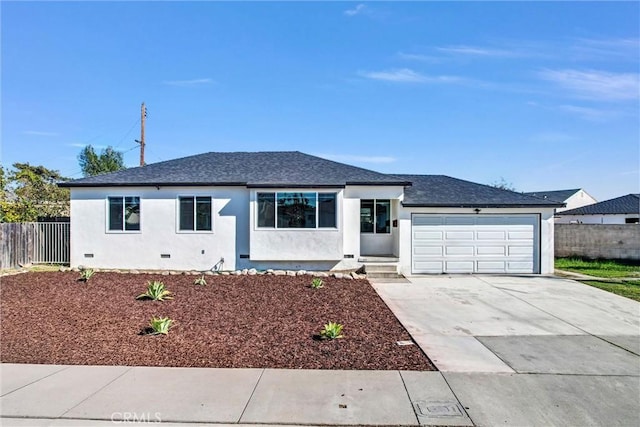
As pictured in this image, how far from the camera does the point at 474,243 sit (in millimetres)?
13555

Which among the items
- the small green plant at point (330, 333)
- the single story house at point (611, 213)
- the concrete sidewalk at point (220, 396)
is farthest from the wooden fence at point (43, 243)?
the single story house at point (611, 213)

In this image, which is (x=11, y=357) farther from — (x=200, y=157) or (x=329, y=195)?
(x=200, y=157)

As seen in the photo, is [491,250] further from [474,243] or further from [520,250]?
[520,250]

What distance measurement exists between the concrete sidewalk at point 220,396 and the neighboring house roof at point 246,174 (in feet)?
27.5

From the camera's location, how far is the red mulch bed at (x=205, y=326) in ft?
17.3

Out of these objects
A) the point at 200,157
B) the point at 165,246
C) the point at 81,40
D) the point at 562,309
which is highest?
the point at 81,40

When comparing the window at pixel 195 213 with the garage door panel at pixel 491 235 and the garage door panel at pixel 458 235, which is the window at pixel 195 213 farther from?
the garage door panel at pixel 491 235

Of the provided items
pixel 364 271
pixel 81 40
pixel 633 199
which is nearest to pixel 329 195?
pixel 364 271

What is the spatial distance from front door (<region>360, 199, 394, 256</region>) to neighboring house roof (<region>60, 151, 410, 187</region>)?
126 cm

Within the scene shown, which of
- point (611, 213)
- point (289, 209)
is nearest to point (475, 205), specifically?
point (289, 209)

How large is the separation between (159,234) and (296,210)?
5322mm

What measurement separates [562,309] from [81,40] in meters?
17.1

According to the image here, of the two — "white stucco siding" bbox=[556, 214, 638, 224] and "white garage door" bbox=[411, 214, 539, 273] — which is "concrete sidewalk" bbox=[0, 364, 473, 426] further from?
"white stucco siding" bbox=[556, 214, 638, 224]

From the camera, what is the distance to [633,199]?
29172 mm
